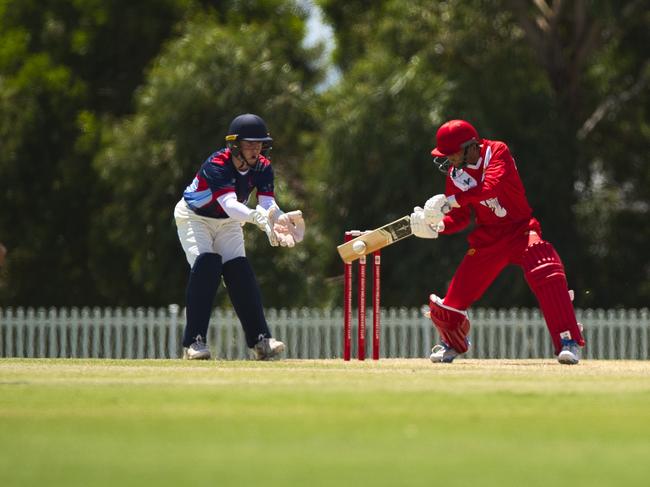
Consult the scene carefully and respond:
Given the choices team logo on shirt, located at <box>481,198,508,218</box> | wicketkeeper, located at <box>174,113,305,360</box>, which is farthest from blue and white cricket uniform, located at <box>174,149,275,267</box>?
team logo on shirt, located at <box>481,198,508,218</box>

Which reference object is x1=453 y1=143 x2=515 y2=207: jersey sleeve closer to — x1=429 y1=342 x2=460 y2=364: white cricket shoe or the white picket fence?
x1=429 y1=342 x2=460 y2=364: white cricket shoe

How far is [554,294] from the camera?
450 inches

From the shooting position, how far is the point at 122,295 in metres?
29.4

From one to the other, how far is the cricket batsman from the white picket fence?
1048 centimetres

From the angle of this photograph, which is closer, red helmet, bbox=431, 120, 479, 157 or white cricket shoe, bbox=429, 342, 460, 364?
red helmet, bbox=431, 120, 479, 157

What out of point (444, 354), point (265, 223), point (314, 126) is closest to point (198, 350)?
point (265, 223)

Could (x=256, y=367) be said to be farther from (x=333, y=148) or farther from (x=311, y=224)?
(x=311, y=224)

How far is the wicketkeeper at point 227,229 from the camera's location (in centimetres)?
1205

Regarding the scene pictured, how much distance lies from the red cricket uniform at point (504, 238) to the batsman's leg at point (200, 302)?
5.95 ft

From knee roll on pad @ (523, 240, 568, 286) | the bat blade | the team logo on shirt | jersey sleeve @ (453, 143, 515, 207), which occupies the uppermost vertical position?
jersey sleeve @ (453, 143, 515, 207)

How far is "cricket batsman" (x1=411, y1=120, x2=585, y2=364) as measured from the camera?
11.4 metres

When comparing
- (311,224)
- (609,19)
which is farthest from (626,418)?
(311,224)

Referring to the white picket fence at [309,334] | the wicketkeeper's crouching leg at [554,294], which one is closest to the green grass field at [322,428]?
the wicketkeeper's crouching leg at [554,294]

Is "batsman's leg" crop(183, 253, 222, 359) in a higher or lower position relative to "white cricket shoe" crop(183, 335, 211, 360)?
higher
